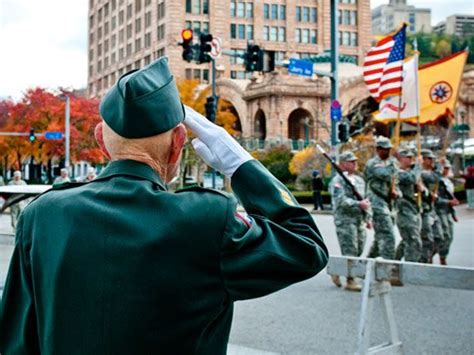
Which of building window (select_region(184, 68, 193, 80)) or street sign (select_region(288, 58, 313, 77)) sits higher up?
building window (select_region(184, 68, 193, 80))

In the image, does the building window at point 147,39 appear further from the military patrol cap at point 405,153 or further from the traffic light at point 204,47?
the military patrol cap at point 405,153

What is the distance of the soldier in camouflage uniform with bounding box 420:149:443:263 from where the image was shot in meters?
11.8

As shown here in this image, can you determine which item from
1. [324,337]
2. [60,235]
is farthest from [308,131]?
[60,235]

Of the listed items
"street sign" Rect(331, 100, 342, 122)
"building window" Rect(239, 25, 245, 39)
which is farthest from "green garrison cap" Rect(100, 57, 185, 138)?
"building window" Rect(239, 25, 245, 39)

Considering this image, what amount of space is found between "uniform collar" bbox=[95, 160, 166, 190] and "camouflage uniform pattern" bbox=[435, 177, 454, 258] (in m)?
10.6

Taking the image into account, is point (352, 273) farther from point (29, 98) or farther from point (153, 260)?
point (29, 98)

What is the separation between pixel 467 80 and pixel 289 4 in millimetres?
25402

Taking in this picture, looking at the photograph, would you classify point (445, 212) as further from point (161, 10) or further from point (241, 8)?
point (161, 10)

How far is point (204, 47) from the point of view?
61.7 ft

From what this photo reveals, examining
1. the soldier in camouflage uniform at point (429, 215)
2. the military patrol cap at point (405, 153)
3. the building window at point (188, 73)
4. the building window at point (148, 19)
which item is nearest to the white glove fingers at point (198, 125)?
the military patrol cap at point (405, 153)

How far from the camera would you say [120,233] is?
1858 millimetres

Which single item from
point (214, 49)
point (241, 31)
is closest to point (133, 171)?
→ point (214, 49)

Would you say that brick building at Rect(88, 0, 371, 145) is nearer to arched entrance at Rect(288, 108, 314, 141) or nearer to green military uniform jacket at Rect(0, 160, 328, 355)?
arched entrance at Rect(288, 108, 314, 141)

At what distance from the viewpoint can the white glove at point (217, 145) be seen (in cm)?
214
